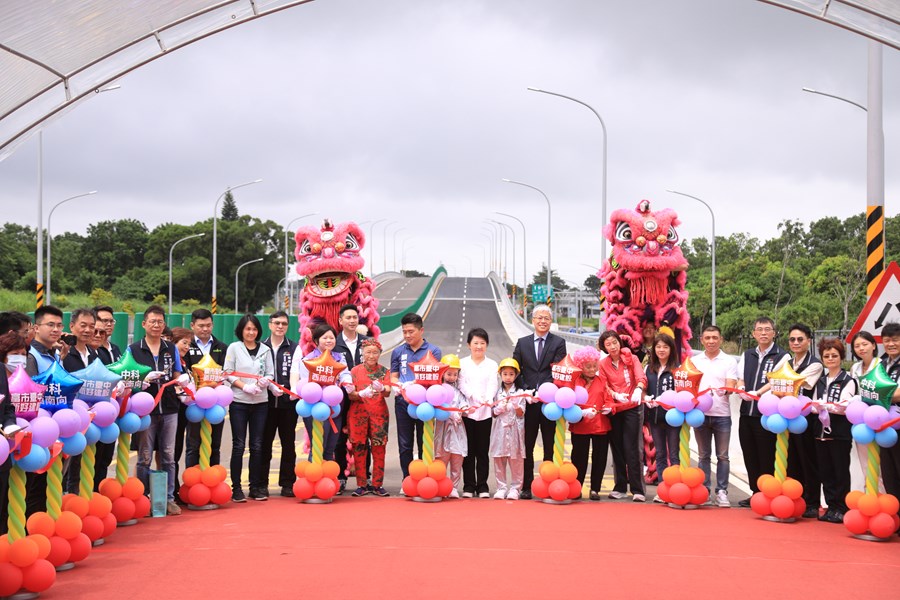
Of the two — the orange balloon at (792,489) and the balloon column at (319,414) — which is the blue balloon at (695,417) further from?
the balloon column at (319,414)

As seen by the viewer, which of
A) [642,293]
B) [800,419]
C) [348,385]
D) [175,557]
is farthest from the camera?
[642,293]

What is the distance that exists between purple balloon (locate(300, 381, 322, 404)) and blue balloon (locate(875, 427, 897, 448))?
4.93 metres

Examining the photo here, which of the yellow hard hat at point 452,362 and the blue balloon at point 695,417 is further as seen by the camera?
the yellow hard hat at point 452,362

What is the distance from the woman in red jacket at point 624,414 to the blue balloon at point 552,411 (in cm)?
67

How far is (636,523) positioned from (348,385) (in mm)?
3045

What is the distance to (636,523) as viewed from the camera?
8.52 meters

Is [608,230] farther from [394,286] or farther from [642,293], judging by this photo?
[394,286]

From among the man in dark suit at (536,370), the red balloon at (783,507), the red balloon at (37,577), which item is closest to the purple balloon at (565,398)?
the man in dark suit at (536,370)

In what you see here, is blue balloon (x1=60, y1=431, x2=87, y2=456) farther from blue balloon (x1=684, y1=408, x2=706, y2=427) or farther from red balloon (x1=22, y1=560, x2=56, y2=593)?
blue balloon (x1=684, y1=408, x2=706, y2=427)

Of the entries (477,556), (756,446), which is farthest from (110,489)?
(756,446)

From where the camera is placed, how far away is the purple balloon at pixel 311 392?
9.40m

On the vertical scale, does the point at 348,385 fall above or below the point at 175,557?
above

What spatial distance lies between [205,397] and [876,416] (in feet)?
19.1

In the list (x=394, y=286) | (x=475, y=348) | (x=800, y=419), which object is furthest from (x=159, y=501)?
(x=394, y=286)
